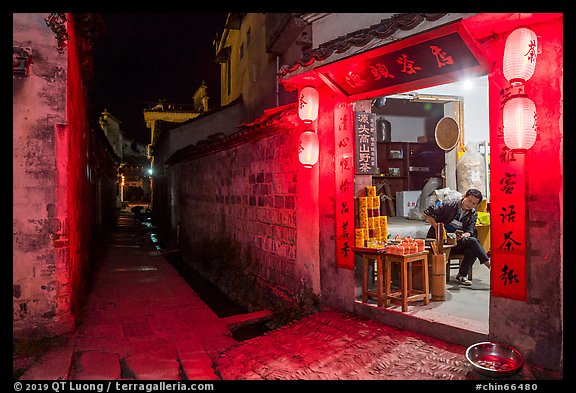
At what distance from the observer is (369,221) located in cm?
715

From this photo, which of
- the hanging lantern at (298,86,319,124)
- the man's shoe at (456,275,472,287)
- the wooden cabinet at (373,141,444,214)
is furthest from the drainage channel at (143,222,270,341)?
the wooden cabinet at (373,141,444,214)

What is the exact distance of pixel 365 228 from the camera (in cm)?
709

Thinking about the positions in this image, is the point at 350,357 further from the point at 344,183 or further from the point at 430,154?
the point at 430,154

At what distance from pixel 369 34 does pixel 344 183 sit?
2.61m

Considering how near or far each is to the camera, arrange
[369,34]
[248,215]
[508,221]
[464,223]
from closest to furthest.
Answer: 1. [508,221]
2. [369,34]
3. [464,223]
4. [248,215]

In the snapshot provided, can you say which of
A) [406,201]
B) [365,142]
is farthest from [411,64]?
[406,201]

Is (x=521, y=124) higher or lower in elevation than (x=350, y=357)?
higher

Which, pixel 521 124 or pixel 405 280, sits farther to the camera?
pixel 405 280

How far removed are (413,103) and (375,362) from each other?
407 inches

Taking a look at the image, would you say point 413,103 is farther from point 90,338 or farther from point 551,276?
point 90,338

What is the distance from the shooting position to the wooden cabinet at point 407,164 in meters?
13.0

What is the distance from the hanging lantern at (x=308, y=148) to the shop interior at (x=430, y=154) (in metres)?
2.49
